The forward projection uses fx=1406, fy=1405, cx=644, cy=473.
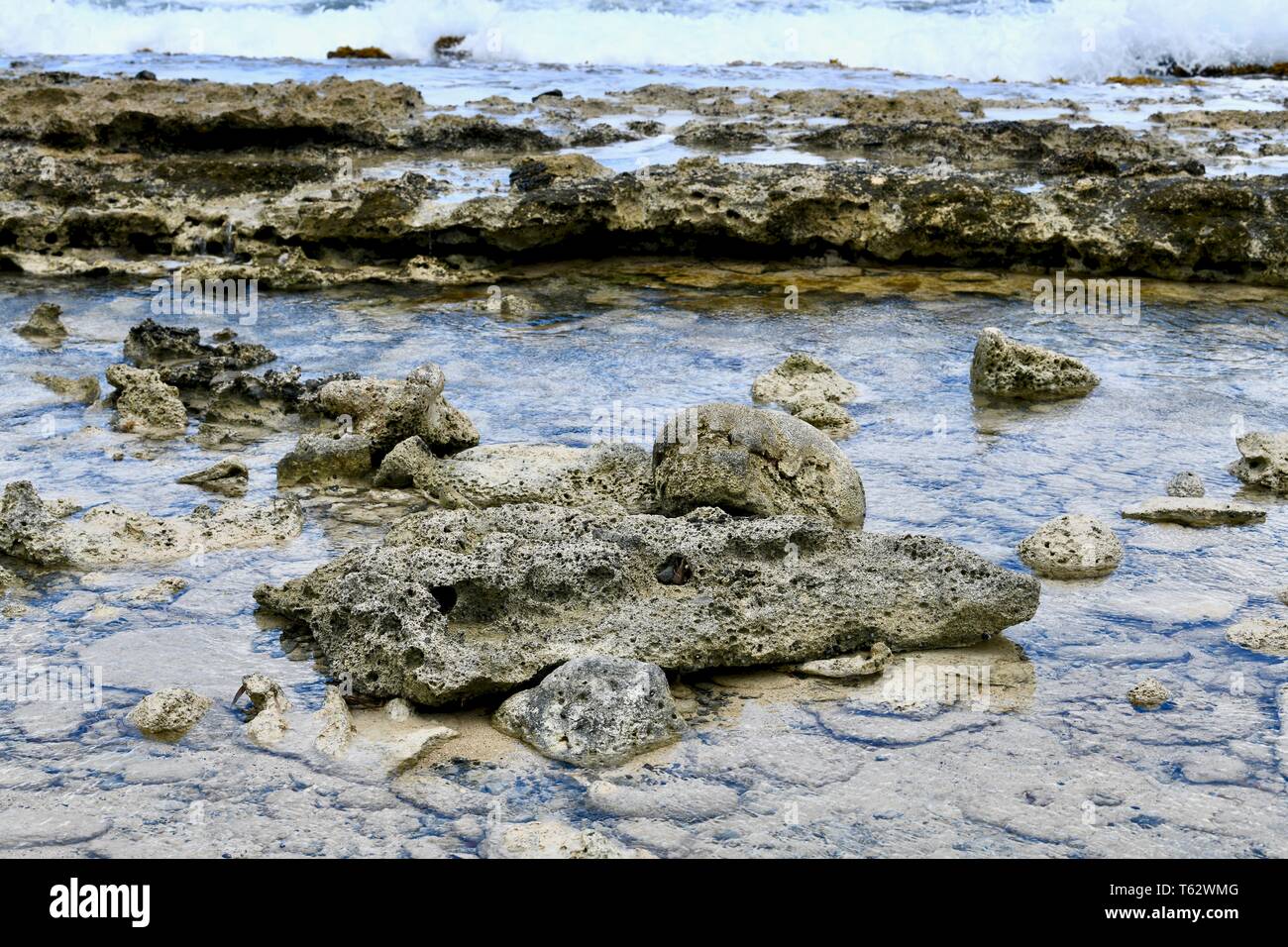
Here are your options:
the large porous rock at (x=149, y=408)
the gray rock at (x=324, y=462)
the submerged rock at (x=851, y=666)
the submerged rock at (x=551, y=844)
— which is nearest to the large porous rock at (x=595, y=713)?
the submerged rock at (x=551, y=844)

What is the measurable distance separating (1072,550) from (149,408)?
402cm

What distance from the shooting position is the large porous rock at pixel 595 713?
3391mm

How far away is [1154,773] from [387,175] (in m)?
9.50

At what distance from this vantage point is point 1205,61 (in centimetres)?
2367

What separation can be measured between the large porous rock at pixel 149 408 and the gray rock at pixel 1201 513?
4.04 meters

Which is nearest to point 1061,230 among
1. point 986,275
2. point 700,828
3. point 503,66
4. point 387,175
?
point 986,275

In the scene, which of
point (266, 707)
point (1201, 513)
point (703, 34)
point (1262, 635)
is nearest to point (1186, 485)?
point (1201, 513)

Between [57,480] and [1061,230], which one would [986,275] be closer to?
[1061,230]

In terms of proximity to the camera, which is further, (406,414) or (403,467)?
(406,414)

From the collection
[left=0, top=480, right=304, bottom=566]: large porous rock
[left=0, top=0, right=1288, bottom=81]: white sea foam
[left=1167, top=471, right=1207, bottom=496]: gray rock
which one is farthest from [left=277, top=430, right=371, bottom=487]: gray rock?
[left=0, top=0, right=1288, bottom=81]: white sea foam

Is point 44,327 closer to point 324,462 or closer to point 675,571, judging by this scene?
point 324,462

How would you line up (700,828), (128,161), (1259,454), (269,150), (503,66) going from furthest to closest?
(503,66)
(269,150)
(128,161)
(1259,454)
(700,828)

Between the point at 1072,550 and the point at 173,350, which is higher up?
the point at 173,350

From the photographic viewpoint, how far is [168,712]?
353cm
